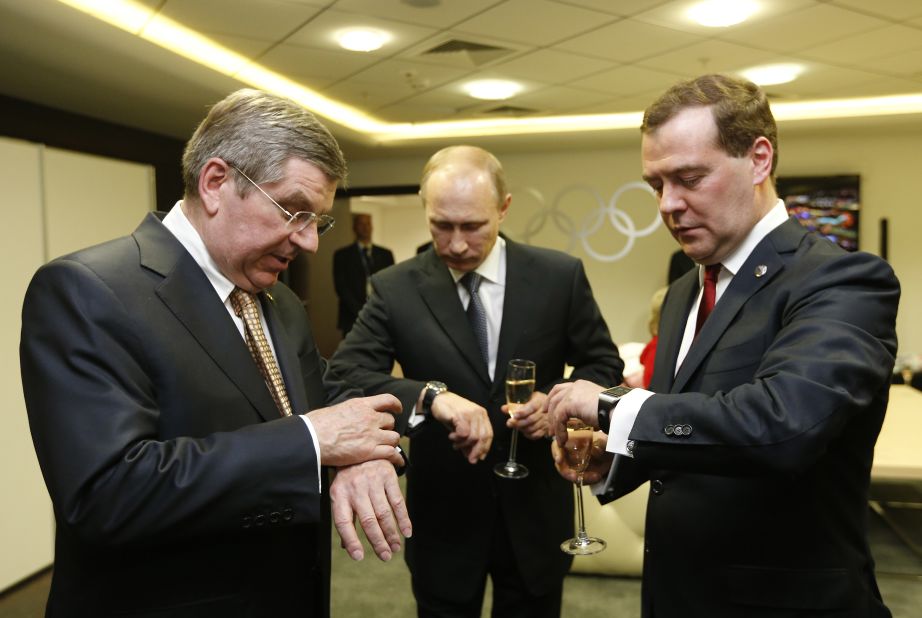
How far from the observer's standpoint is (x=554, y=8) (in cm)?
428

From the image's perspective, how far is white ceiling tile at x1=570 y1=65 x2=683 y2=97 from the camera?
19.1ft

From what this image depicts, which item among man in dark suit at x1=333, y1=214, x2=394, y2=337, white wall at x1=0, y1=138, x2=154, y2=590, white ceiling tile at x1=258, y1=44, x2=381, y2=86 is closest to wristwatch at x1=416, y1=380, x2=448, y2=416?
white wall at x1=0, y1=138, x2=154, y2=590

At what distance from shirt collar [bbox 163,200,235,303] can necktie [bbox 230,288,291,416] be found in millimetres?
62

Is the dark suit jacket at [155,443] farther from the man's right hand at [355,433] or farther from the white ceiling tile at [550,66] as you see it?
the white ceiling tile at [550,66]

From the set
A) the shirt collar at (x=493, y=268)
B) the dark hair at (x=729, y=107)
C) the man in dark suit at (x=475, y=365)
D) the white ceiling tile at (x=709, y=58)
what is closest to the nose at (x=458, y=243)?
the man in dark suit at (x=475, y=365)

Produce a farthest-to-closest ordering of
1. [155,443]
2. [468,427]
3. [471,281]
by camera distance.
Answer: [471,281]
[468,427]
[155,443]

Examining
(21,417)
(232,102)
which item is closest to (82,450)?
(232,102)

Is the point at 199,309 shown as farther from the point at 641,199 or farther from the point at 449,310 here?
the point at 641,199

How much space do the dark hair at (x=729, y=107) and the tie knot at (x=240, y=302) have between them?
1052mm

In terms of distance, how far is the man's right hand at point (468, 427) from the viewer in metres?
1.99

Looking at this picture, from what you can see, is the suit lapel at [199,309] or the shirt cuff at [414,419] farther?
the shirt cuff at [414,419]

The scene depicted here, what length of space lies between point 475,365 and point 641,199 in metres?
7.34

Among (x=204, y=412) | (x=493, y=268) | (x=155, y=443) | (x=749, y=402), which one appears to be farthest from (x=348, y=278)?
(x=749, y=402)

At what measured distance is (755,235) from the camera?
1622 mm
